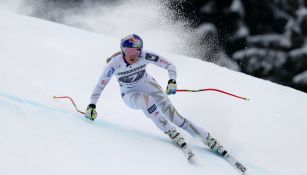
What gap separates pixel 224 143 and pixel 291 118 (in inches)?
78.9

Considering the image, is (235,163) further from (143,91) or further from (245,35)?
(245,35)

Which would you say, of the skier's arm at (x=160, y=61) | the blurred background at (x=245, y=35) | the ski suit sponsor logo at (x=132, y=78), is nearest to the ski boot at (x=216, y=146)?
the skier's arm at (x=160, y=61)

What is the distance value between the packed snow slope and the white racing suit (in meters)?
0.23

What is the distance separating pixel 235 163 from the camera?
4707 mm

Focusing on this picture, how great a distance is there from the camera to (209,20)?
19.7 metres

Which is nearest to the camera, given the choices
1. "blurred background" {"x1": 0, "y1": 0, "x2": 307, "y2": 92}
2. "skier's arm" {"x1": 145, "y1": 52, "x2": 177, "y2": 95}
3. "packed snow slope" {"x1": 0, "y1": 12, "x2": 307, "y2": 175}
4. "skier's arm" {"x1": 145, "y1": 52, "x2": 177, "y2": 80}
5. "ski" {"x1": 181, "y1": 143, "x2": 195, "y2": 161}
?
"packed snow slope" {"x1": 0, "y1": 12, "x2": 307, "y2": 175}

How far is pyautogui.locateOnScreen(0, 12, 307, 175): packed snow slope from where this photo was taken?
3732 millimetres

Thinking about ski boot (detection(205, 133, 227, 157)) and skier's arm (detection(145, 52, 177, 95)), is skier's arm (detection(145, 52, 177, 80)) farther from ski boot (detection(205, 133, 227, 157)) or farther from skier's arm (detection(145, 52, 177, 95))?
ski boot (detection(205, 133, 227, 157))

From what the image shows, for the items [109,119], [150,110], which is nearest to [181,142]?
[150,110]

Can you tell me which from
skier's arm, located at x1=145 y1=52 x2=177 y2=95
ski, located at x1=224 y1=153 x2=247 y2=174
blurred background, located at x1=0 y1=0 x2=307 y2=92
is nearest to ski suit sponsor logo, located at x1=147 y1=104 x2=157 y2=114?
skier's arm, located at x1=145 y1=52 x2=177 y2=95

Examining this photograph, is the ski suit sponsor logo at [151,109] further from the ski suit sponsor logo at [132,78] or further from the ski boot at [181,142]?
the ski suit sponsor logo at [132,78]

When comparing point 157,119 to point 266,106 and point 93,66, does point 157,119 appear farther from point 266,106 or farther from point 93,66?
point 93,66

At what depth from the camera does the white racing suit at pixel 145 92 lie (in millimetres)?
5035

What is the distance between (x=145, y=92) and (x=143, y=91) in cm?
3
